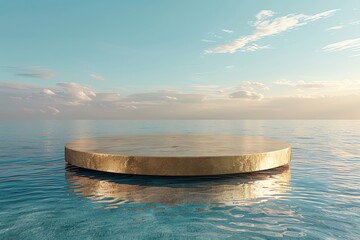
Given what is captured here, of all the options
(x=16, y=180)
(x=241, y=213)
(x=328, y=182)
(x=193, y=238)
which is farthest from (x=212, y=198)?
(x=16, y=180)

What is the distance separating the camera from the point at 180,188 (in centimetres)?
659

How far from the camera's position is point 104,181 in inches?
289

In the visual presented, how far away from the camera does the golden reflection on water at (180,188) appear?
5793mm

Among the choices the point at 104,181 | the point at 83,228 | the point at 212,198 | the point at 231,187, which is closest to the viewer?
the point at 83,228

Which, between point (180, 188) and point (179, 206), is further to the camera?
point (180, 188)

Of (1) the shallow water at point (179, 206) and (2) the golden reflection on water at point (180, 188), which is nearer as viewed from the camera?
(1) the shallow water at point (179, 206)

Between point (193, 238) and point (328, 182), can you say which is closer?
point (193, 238)

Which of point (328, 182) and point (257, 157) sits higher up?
point (257, 157)

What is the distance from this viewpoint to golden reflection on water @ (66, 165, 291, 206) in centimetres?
579

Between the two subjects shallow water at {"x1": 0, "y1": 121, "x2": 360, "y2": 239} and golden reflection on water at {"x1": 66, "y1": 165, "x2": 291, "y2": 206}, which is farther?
golden reflection on water at {"x1": 66, "y1": 165, "x2": 291, "y2": 206}

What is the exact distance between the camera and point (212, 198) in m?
5.85

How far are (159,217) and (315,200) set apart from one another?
3311 millimetres

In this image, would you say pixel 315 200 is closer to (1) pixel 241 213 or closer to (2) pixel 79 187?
(1) pixel 241 213

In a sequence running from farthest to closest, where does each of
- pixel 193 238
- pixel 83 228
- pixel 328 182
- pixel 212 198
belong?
pixel 328 182, pixel 212 198, pixel 83 228, pixel 193 238
